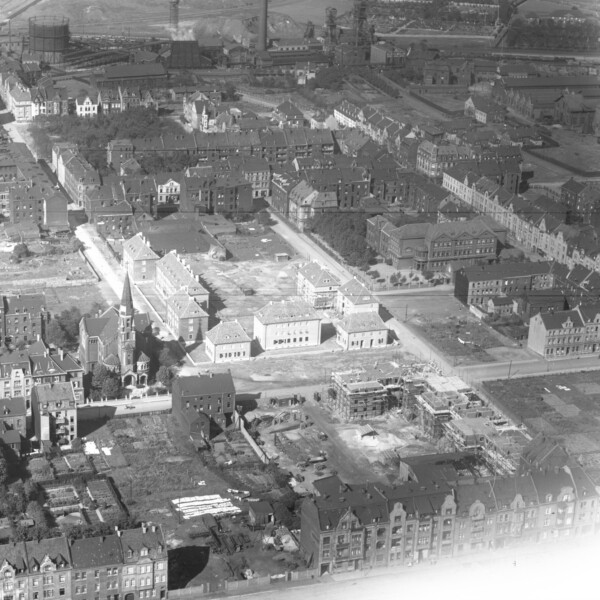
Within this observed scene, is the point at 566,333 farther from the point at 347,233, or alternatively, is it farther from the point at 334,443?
the point at 347,233

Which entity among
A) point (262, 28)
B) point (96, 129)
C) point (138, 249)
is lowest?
point (138, 249)

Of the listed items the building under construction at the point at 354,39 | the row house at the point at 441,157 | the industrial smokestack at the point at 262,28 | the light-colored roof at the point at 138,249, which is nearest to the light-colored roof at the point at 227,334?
the light-colored roof at the point at 138,249

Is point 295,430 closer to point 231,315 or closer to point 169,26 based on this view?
point 231,315

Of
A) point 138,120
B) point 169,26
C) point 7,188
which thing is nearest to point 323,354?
point 7,188

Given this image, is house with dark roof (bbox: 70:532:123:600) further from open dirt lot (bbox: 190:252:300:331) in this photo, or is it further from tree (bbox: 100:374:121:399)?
open dirt lot (bbox: 190:252:300:331)

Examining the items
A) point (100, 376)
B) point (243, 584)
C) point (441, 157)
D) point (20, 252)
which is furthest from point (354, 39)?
point (243, 584)

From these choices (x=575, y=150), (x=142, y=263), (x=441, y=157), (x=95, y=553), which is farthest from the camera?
(x=575, y=150)

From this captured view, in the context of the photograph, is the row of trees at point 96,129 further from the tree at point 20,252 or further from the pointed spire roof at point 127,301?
the pointed spire roof at point 127,301
